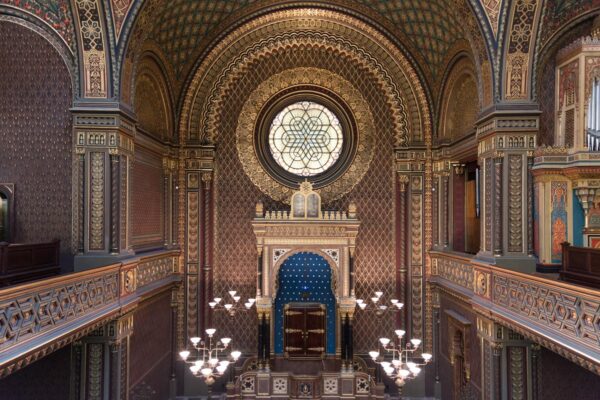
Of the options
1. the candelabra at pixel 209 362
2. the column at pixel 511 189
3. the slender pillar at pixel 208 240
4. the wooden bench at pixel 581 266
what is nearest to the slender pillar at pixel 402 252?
the column at pixel 511 189

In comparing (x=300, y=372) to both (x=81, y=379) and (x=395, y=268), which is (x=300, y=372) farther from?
(x=81, y=379)

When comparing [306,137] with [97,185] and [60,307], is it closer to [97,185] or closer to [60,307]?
[97,185]

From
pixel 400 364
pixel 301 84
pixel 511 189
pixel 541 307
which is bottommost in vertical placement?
pixel 400 364

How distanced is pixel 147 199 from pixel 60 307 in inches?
207

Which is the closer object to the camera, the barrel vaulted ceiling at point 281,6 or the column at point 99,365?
the column at point 99,365

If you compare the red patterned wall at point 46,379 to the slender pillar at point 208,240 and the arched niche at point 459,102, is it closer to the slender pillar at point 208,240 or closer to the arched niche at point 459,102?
the slender pillar at point 208,240

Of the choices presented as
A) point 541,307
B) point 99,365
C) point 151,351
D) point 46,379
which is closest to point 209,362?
point 99,365

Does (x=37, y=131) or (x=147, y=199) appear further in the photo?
(x=147, y=199)

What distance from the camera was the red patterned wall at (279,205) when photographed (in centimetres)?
1386

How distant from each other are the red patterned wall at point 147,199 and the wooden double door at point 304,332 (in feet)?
14.5

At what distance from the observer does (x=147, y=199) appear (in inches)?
468

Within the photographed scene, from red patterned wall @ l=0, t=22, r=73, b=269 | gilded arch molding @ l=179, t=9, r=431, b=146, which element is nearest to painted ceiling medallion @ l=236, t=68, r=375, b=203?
gilded arch molding @ l=179, t=9, r=431, b=146

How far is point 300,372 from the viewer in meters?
12.5

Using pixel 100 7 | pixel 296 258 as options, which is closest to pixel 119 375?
pixel 296 258
